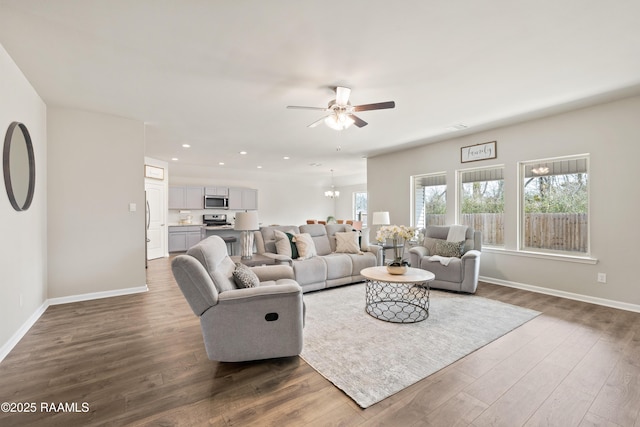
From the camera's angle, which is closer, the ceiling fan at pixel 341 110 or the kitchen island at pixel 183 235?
the ceiling fan at pixel 341 110

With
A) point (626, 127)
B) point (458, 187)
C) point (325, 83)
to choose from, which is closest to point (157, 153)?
point (325, 83)

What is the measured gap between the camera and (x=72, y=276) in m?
3.88

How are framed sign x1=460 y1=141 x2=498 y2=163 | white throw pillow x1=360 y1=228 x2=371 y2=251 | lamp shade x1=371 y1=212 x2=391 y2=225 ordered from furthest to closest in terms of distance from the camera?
lamp shade x1=371 y1=212 x2=391 y2=225, white throw pillow x1=360 y1=228 x2=371 y2=251, framed sign x1=460 y1=141 x2=498 y2=163

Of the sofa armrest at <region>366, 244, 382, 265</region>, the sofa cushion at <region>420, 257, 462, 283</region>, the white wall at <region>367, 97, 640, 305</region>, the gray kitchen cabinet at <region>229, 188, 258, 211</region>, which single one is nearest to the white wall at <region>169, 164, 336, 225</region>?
the gray kitchen cabinet at <region>229, 188, 258, 211</region>

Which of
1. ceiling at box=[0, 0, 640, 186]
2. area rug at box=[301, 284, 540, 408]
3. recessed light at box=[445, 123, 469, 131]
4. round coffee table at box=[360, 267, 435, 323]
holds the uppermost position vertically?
recessed light at box=[445, 123, 469, 131]

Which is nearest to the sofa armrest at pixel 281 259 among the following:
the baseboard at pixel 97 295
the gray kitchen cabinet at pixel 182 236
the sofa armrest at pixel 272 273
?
the sofa armrest at pixel 272 273

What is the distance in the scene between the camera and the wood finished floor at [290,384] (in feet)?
5.54

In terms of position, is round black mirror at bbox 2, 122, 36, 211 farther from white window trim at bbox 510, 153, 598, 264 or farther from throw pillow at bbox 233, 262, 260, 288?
white window trim at bbox 510, 153, 598, 264

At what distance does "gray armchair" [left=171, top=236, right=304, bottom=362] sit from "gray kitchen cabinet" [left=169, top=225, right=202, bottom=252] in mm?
6633

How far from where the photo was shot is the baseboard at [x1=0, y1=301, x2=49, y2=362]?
2.40m

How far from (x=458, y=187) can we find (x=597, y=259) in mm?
2262

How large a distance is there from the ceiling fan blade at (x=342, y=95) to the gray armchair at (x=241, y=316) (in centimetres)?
216

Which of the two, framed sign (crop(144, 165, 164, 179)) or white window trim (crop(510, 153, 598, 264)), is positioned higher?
framed sign (crop(144, 165, 164, 179))

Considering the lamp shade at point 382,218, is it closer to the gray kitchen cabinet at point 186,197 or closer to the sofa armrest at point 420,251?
the sofa armrest at point 420,251
